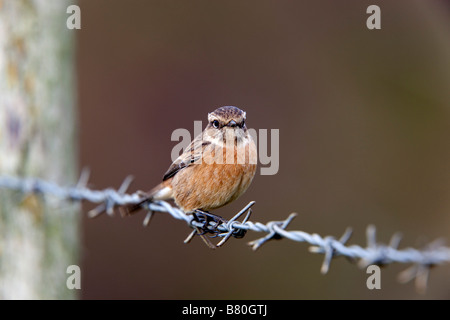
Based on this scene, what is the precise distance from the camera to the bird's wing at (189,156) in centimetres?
421

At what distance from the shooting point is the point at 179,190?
4.19 metres

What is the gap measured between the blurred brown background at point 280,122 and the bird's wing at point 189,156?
145 inches

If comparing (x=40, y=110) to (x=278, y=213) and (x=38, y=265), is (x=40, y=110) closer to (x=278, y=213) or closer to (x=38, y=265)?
(x=38, y=265)

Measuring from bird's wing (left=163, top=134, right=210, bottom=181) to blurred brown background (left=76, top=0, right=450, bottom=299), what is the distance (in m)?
3.68

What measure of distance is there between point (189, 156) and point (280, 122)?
464 centimetres

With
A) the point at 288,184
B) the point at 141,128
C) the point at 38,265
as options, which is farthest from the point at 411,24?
the point at 38,265

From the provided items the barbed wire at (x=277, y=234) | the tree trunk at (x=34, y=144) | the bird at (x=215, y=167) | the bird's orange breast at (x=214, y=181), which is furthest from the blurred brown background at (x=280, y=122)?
the bird's orange breast at (x=214, y=181)

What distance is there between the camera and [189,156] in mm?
4277

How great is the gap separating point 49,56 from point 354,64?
5863mm

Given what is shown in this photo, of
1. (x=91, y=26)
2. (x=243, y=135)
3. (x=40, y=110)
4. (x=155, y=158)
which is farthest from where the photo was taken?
(x=91, y=26)

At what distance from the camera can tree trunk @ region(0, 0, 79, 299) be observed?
4426 mm

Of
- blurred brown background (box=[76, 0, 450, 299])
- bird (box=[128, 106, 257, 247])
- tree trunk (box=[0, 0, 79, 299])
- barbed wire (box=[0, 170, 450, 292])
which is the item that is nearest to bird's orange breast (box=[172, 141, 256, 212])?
bird (box=[128, 106, 257, 247])

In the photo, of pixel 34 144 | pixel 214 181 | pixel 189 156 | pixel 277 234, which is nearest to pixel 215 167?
pixel 214 181

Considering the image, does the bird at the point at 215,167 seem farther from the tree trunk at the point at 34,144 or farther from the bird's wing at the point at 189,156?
the tree trunk at the point at 34,144
